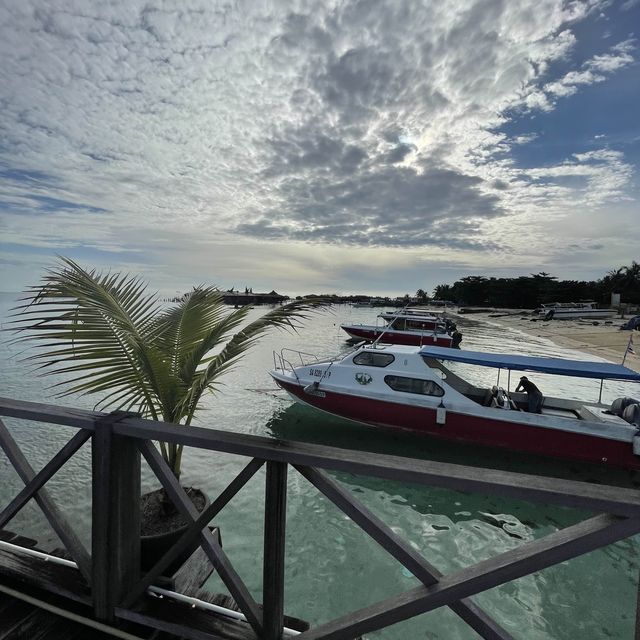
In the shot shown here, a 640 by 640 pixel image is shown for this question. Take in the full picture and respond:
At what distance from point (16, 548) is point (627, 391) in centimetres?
2299

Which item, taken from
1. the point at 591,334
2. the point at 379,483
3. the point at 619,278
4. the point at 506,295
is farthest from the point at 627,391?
the point at 506,295

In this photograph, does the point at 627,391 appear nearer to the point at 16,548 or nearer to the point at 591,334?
the point at 16,548

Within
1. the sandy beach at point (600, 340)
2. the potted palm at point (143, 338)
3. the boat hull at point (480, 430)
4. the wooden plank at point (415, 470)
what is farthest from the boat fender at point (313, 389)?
the sandy beach at point (600, 340)

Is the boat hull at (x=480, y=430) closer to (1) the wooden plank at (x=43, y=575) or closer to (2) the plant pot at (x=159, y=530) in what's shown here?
(2) the plant pot at (x=159, y=530)

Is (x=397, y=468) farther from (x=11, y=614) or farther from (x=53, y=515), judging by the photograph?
(x=11, y=614)

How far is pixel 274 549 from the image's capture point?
2.03 metres

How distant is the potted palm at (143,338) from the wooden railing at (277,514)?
688 mm

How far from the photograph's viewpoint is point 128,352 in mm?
3312

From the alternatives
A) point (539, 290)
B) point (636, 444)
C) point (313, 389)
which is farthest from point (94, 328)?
point (539, 290)

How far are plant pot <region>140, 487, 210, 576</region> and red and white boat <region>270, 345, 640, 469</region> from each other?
22.1 ft

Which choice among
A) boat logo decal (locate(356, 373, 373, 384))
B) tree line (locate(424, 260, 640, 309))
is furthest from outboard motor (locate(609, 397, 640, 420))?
tree line (locate(424, 260, 640, 309))

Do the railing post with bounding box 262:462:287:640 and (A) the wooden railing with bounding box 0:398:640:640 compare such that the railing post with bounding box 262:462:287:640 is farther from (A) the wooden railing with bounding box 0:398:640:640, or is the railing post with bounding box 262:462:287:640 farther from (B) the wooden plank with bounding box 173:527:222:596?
(B) the wooden plank with bounding box 173:527:222:596

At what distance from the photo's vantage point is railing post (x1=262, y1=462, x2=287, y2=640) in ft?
6.37

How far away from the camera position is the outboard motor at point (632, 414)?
816 cm
